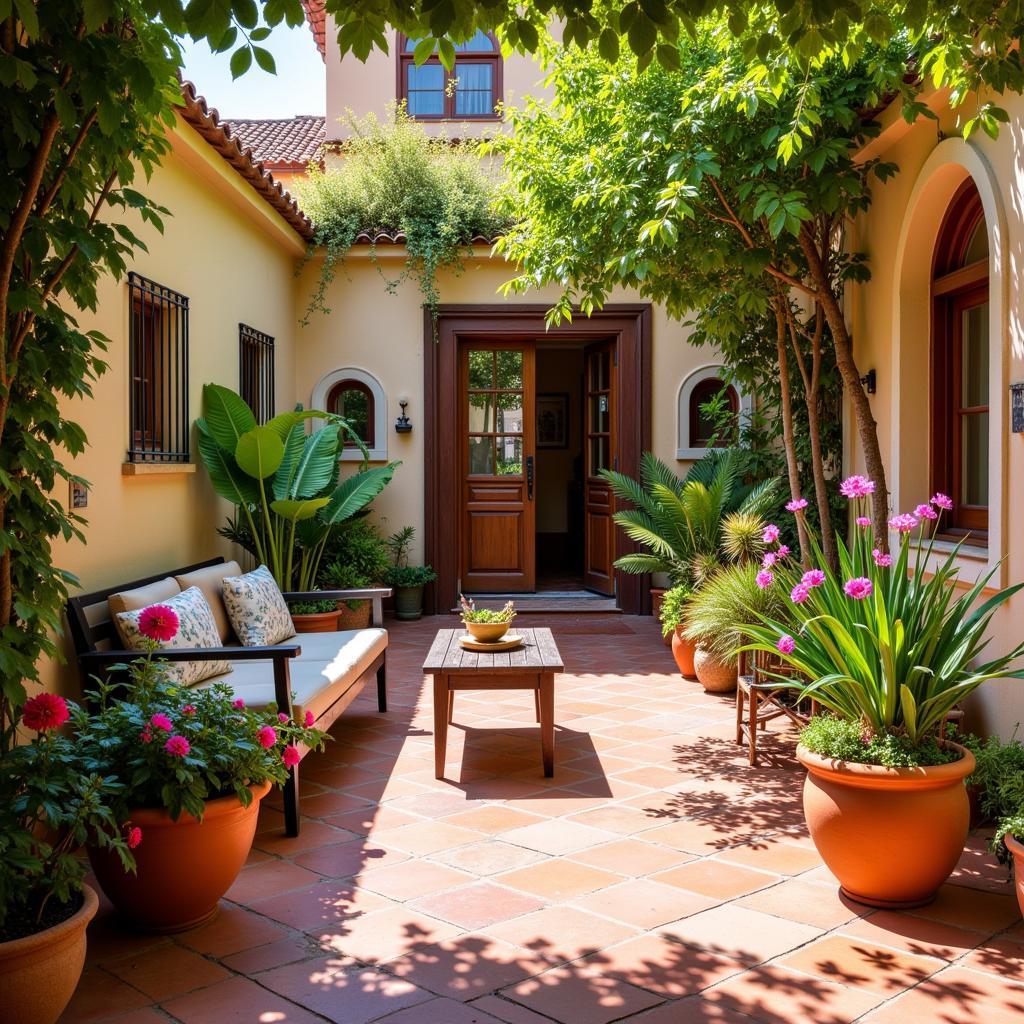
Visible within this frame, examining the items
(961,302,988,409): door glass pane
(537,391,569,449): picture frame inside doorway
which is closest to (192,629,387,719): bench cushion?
(961,302,988,409): door glass pane

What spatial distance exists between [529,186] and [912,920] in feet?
14.5

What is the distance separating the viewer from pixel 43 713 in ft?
9.74

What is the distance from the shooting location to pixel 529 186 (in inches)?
242

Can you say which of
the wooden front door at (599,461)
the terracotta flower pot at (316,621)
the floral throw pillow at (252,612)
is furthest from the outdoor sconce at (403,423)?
the floral throw pillow at (252,612)

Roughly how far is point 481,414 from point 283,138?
6169 millimetres

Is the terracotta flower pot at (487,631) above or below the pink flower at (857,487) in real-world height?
below

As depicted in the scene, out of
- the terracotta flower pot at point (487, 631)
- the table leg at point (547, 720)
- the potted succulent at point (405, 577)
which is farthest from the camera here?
the potted succulent at point (405, 577)

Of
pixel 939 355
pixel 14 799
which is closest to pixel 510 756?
pixel 14 799

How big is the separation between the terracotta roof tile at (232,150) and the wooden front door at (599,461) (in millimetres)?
3409

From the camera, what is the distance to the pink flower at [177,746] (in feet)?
10.5

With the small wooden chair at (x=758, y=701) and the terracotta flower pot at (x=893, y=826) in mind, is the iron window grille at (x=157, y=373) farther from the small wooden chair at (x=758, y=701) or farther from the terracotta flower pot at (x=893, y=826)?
the terracotta flower pot at (x=893, y=826)

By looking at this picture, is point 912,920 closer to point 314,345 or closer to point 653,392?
point 653,392

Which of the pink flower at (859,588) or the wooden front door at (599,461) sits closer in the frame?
the pink flower at (859,588)

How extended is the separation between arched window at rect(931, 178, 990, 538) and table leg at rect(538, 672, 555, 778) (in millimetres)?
2376
